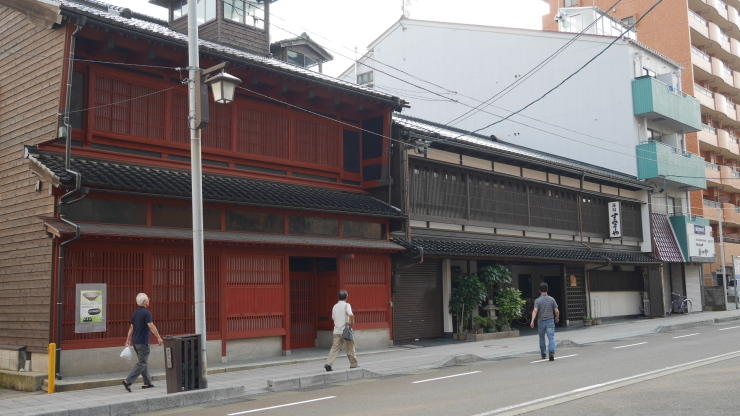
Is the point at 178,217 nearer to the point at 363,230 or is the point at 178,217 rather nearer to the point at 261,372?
the point at 261,372

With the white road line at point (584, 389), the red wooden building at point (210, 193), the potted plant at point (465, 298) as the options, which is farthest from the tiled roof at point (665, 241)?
the white road line at point (584, 389)

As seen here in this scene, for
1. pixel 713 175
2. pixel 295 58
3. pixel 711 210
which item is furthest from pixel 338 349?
pixel 713 175

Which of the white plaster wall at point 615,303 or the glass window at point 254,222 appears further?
the white plaster wall at point 615,303

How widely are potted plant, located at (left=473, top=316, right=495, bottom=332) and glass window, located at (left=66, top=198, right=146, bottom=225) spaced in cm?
1181

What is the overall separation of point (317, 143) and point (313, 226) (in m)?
2.87

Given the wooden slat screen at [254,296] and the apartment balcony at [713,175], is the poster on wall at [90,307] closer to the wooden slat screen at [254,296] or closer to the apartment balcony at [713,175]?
the wooden slat screen at [254,296]

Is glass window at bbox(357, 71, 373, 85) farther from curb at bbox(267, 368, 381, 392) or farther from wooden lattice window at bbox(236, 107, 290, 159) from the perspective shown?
curb at bbox(267, 368, 381, 392)

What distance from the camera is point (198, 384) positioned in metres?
11.9

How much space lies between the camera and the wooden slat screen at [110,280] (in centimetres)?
1345

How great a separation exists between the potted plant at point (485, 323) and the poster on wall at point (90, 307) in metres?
12.3

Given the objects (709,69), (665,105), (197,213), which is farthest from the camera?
(709,69)

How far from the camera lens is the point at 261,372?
15000 mm

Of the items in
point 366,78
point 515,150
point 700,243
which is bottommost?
point 700,243

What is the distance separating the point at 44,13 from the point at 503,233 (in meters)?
17.1
